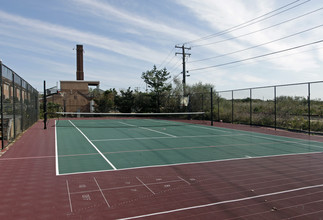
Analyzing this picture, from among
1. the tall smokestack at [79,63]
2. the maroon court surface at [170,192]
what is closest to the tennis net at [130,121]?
the maroon court surface at [170,192]

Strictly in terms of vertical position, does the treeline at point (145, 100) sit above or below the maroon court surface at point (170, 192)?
above

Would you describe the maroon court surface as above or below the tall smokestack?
below

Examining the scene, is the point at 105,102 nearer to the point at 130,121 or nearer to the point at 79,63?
the point at 130,121

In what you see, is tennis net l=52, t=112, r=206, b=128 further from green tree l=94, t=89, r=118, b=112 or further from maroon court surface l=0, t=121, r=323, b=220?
maroon court surface l=0, t=121, r=323, b=220

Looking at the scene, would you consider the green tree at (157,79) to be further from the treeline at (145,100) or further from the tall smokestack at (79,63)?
the tall smokestack at (79,63)

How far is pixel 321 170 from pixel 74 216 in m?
6.04

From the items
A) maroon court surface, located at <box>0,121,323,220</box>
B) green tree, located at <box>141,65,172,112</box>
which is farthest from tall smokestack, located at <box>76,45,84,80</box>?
maroon court surface, located at <box>0,121,323,220</box>

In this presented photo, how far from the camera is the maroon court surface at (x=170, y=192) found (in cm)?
401

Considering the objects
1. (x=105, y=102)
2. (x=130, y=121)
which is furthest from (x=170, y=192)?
(x=105, y=102)

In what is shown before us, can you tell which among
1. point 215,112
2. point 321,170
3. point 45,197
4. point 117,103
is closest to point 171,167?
point 45,197

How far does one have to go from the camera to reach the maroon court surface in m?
4.01

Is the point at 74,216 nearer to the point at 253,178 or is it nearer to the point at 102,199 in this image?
the point at 102,199

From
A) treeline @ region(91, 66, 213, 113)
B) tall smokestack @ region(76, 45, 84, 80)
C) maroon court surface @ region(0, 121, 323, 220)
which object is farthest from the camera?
tall smokestack @ region(76, 45, 84, 80)

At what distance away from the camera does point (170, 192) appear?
4898 mm
